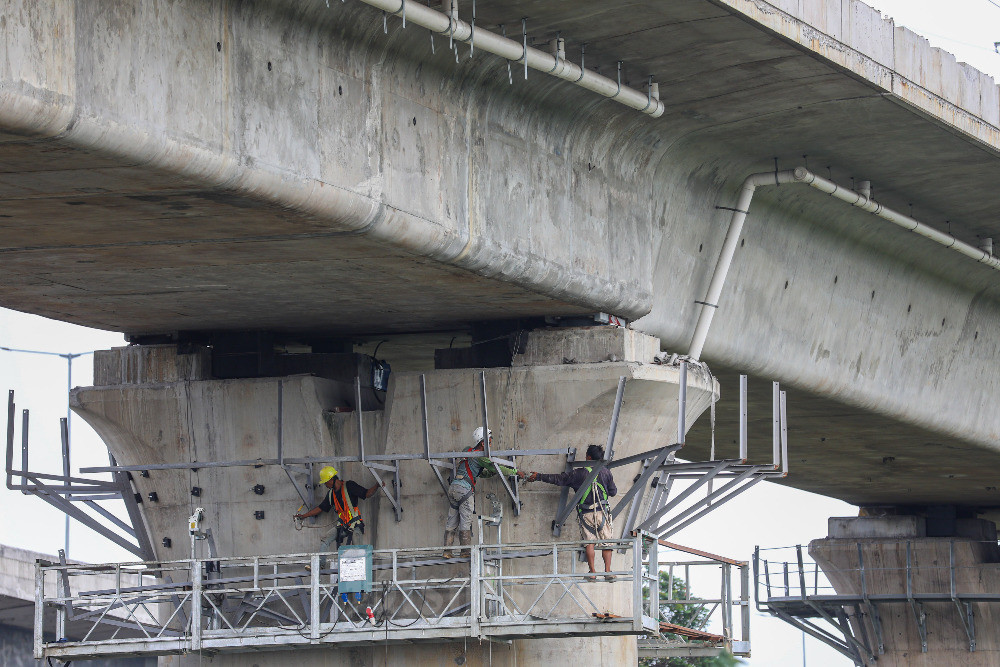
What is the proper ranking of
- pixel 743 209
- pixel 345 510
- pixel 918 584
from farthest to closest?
pixel 918 584 < pixel 743 209 < pixel 345 510

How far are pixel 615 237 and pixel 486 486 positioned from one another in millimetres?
3346

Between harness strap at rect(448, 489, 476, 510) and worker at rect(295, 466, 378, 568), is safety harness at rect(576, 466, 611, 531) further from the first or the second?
worker at rect(295, 466, 378, 568)

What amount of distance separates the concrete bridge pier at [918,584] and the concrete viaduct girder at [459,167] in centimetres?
1696

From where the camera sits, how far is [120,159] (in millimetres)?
13555

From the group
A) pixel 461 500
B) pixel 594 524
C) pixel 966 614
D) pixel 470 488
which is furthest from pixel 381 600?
pixel 966 614

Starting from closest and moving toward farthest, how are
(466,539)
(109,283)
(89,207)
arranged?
1. (89,207)
2. (109,283)
3. (466,539)

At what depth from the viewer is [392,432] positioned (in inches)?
834

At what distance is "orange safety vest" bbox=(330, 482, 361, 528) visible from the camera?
20938 mm

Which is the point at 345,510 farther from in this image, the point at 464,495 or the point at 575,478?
the point at 575,478

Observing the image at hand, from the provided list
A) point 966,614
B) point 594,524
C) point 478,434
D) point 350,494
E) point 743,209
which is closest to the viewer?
point 594,524

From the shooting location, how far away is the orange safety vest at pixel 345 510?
20.9m

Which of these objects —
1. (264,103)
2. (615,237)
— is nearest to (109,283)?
(264,103)

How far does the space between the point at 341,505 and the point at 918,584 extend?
2545 cm

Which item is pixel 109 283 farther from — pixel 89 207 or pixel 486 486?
pixel 486 486
